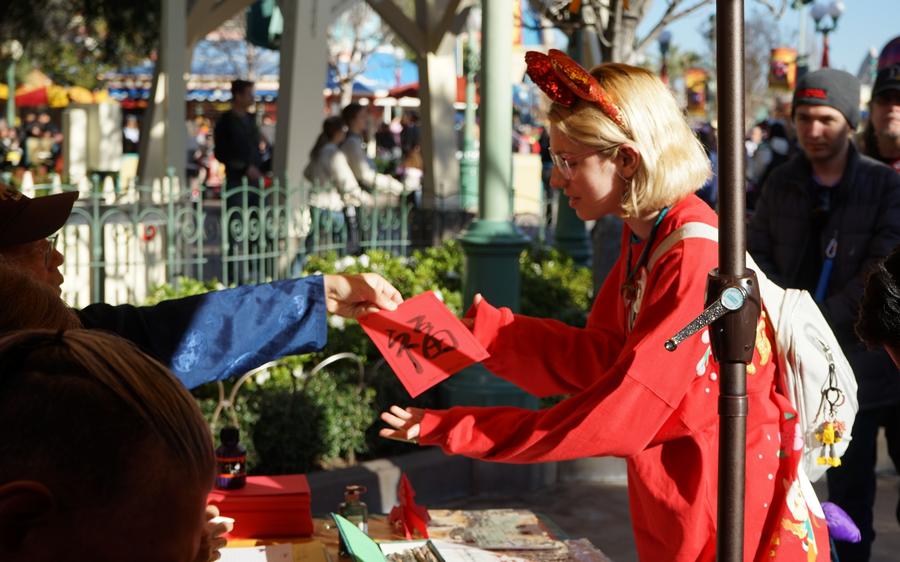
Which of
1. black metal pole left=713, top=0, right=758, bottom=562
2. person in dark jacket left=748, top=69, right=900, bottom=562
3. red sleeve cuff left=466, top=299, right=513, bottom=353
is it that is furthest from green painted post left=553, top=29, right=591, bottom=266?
black metal pole left=713, top=0, right=758, bottom=562

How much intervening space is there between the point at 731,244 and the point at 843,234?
2841 millimetres

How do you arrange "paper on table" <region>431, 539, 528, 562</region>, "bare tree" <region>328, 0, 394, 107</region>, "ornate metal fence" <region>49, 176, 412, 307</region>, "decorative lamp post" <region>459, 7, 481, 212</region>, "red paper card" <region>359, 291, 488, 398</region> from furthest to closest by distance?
"bare tree" <region>328, 0, 394, 107</region> < "decorative lamp post" <region>459, 7, 481, 212</region> < "ornate metal fence" <region>49, 176, 412, 307</region> < "paper on table" <region>431, 539, 528, 562</region> < "red paper card" <region>359, 291, 488, 398</region>

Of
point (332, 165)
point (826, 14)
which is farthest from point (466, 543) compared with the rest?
point (826, 14)

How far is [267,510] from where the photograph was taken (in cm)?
304

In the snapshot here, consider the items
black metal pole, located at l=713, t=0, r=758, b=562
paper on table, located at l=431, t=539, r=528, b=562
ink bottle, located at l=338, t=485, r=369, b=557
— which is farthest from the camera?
ink bottle, located at l=338, t=485, r=369, b=557

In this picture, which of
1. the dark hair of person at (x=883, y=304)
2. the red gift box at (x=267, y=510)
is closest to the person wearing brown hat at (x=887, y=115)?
the dark hair of person at (x=883, y=304)

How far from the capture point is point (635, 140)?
248 centimetres

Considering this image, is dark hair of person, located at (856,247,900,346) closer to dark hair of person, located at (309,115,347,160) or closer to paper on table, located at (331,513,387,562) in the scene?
paper on table, located at (331,513,387,562)

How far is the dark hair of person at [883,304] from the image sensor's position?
6.95ft

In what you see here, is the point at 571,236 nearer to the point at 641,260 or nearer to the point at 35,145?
the point at 641,260

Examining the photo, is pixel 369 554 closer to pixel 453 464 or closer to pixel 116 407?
pixel 116 407

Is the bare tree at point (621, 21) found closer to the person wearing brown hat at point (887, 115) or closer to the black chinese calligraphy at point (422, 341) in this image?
the person wearing brown hat at point (887, 115)

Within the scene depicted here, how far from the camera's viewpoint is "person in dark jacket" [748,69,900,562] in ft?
14.0

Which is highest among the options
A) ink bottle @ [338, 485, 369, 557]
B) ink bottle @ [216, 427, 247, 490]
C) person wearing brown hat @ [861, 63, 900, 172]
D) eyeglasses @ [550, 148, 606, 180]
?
person wearing brown hat @ [861, 63, 900, 172]
